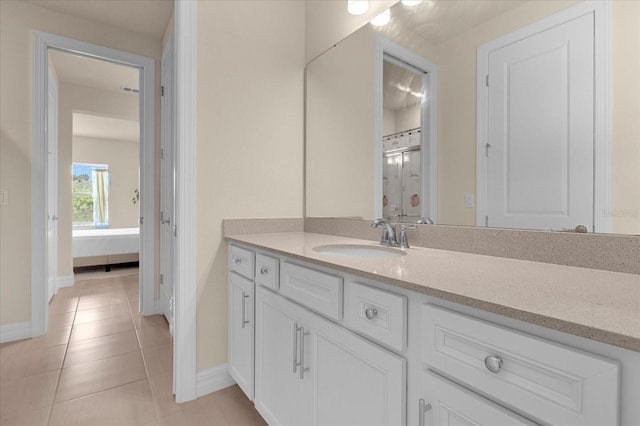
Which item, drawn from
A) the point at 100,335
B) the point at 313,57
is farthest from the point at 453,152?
the point at 100,335

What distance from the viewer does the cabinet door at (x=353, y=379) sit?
2.67 feet

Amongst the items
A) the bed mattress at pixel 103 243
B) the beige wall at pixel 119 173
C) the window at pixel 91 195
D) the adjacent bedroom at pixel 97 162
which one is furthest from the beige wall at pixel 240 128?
the window at pixel 91 195

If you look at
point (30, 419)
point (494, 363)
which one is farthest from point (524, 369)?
point (30, 419)

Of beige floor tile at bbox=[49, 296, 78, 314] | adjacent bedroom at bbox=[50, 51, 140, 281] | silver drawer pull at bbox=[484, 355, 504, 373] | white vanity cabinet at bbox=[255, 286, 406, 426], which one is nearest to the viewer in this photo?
silver drawer pull at bbox=[484, 355, 504, 373]

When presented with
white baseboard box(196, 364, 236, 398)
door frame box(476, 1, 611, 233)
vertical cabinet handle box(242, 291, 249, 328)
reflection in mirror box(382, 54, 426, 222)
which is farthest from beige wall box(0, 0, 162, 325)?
door frame box(476, 1, 611, 233)

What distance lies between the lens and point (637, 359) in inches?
18.4

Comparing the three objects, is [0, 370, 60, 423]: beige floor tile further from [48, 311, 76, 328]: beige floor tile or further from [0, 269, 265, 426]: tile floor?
[48, 311, 76, 328]: beige floor tile

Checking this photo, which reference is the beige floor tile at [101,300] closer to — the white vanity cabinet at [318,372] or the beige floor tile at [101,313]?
the beige floor tile at [101,313]

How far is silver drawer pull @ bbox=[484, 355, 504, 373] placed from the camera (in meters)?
0.60

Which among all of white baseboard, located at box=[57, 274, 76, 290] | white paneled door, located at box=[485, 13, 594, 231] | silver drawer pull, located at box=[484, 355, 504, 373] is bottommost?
white baseboard, located at box=[57, 274, 76, 290]

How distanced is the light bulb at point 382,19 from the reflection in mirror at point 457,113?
0.09 feet

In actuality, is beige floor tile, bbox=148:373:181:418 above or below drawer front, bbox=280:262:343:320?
below

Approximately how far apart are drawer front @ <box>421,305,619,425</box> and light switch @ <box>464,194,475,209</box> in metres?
0.68

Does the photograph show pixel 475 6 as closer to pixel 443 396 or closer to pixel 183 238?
pixel 443 396
